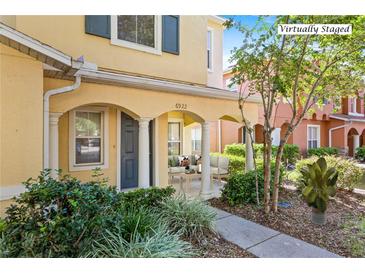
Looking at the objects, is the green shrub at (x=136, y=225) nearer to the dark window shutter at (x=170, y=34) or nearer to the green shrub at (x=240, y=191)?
the green shrub at (x=240, y=191)

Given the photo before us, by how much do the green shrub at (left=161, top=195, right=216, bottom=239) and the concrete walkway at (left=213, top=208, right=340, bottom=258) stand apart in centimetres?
45

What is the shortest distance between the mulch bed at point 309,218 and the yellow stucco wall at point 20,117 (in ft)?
14.3

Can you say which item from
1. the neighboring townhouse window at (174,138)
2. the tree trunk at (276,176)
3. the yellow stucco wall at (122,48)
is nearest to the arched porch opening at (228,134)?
the neighboring townhouse window at (174,138)

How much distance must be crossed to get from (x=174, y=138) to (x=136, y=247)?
7740 millimetres

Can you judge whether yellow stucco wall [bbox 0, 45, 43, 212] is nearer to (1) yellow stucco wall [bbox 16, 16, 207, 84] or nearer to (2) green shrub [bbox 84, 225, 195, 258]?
(1) yellow stucco wall [bbox 16, 16, 207, 84]

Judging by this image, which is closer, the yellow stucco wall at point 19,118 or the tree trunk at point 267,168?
the yellow stucco wall at point 19,118

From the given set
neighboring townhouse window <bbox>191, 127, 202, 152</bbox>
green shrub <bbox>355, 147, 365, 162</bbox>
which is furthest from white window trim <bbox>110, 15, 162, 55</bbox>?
green shrub <bbox>355, 147, 365, 162</bbox>

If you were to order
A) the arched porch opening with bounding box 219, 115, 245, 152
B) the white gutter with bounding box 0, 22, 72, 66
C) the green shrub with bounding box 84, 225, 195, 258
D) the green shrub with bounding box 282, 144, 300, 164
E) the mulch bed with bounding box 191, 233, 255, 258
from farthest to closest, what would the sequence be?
1. the arched porch opening with bounding box 219, 115, 245, 152
2. the green shrub with bounding box 282, 144, 300, 164
3. the mulch bed with bounding box 191, 233, 255, 258
4. the white gutter with bounding box 0, 22, 72, 66
5. the green shrub with bounding box 84, 225, 195, 258

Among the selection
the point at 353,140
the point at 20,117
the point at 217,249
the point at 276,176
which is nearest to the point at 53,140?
the point at 20,117

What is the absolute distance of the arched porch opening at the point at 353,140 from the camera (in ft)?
65.0

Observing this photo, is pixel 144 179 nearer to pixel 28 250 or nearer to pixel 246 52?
pixel 28 250

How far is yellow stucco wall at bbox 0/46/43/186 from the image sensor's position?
3641mm
